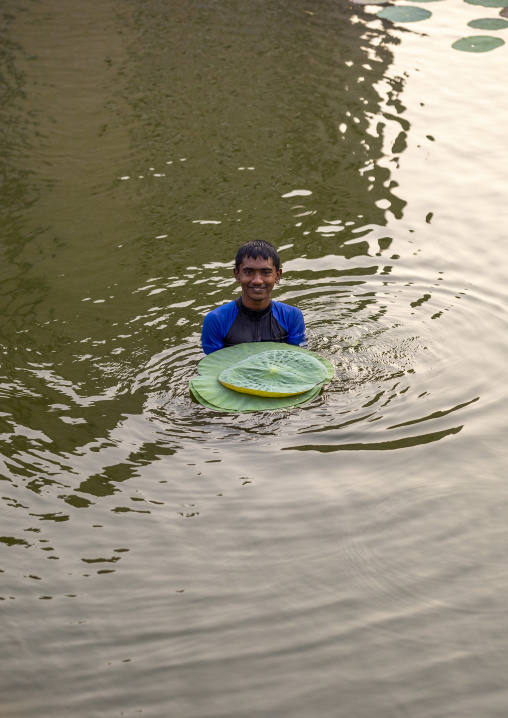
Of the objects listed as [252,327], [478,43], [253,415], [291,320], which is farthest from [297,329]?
[478,43]

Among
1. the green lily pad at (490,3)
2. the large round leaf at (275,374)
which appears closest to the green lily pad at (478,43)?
the green lily pad at (490,3)

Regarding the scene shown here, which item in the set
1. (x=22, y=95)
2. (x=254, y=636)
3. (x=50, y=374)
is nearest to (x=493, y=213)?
(x=50, y=374)

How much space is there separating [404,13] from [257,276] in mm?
8978

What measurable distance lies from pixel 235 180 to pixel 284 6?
577cm

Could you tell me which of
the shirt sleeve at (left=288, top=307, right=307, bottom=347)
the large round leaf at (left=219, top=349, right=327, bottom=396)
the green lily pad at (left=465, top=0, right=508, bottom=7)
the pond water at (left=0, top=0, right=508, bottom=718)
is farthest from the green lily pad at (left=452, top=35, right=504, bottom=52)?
the large round leaf at (left=219, top=349, right=327, bottom=396)

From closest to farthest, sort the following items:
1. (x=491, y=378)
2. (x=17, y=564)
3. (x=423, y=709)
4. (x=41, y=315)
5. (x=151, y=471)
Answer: (x=423, y=709) < (x=17, y=564) < (x=151, y=471) < (x=491, y=378) < (x=41, y=315)

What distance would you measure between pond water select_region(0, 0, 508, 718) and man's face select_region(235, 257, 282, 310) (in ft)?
2.25

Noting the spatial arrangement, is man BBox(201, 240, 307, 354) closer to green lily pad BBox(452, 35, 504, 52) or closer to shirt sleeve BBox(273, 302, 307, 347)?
shirt sleeve BBox(273, 302, 307, 347)

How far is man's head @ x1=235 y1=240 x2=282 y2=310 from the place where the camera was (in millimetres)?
4699

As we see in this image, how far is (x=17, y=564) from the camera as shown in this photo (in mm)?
3701

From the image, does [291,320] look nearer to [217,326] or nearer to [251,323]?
[251,323]

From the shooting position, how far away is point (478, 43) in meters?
11.2

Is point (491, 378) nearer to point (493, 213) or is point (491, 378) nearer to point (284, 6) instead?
point (493, 213)

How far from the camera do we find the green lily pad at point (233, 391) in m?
4.48
